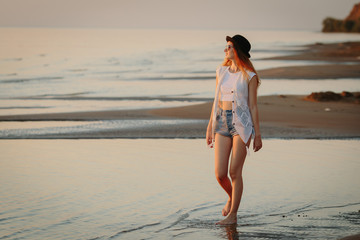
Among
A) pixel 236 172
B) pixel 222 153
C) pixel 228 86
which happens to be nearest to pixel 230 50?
pixel 228 86

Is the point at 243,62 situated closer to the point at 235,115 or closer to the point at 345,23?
the point at 235,115

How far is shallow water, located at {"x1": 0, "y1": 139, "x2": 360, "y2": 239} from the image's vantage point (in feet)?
20.0

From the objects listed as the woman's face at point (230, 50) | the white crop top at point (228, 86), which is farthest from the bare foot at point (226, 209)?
the woman's face at point (230, 50)

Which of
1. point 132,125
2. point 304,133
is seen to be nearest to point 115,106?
point 132,125

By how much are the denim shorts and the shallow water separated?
872 millimetres

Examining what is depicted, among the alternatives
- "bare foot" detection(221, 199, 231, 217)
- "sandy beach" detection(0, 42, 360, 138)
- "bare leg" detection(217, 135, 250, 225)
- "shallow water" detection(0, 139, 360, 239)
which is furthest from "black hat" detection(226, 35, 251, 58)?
"sandy beach" detection(0, 42, 360, 138)

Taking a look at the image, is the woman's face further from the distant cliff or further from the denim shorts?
the distant cliff

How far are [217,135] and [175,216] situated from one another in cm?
93

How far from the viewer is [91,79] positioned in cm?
2711

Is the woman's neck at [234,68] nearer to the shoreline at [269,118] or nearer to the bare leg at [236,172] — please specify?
the bare leg at [236,172]

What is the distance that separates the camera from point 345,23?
158m

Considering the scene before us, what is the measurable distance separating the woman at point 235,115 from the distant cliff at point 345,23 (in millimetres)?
146689

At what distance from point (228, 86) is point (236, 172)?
820mm

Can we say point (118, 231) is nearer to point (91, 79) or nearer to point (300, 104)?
point (300, 104)
